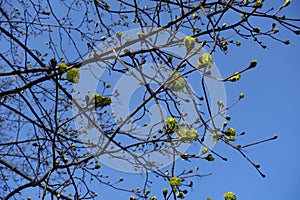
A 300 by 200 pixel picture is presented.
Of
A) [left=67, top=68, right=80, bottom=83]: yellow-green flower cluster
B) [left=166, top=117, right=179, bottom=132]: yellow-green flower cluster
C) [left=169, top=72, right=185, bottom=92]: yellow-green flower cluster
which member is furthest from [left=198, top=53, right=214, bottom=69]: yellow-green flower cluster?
[left=67, top=68, right=80, bottom=83]: yellow-green flower cluster

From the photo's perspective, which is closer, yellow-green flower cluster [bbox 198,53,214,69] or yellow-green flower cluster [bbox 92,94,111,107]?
yellow-green flower cluster [bbox 198,53,214,69]

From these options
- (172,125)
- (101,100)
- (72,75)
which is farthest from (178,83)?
(72,75)

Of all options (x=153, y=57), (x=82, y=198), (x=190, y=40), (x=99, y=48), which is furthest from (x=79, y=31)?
(x=190, y=40)

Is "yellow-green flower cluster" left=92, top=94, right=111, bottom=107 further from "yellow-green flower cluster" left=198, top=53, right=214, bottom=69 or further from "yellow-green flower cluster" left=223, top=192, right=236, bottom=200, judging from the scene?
"yellow-green flower cluster" left=223, top=192, right=236, bottom=200

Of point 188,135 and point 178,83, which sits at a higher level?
point 178,83

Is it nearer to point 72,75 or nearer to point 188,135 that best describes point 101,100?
point 72,75

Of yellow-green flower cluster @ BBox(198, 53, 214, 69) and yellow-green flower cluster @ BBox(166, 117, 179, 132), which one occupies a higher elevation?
yellow-green flower cluster @ BBox(198, 53, 214, 69)

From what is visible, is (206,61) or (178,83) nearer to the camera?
(206,61)

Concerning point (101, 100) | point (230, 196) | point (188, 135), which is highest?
point (101, 100)

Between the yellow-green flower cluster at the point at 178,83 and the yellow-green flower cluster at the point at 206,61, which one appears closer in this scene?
the yellow-green flower cluster at the point at 206,61

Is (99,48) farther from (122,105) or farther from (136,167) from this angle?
(136,167)

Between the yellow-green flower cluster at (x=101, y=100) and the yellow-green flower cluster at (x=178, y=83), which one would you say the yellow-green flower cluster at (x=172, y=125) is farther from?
the yellow-green flower cluster at (x=101, y=100)

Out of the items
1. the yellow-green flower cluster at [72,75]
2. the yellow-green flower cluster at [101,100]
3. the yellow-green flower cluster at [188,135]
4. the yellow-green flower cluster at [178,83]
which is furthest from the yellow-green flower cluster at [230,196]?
the yellow-green flower cluster at [72,75]

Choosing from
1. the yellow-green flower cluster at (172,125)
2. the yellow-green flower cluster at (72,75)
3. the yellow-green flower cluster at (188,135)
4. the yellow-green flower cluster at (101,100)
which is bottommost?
the yellow-green flower cluster at (188,135)
